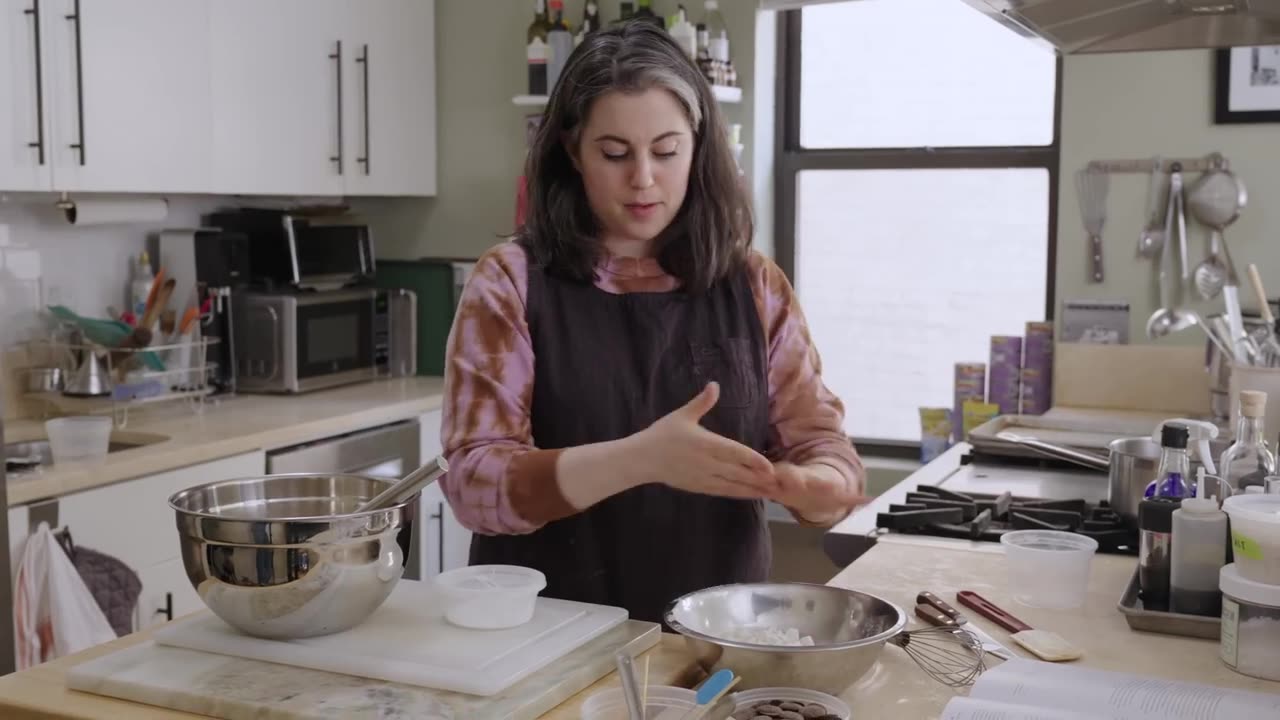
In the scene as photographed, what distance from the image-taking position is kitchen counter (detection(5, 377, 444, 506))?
251cm

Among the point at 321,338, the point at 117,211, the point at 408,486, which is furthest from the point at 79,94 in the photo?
the point at 408,486

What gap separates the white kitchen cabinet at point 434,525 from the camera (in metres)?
3.59

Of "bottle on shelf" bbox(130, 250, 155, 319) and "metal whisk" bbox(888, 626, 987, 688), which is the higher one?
"bottle on shelf" bbox(130, 250, 155, 319)

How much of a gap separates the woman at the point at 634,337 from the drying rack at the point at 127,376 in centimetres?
161

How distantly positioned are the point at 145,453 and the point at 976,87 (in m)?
2.43

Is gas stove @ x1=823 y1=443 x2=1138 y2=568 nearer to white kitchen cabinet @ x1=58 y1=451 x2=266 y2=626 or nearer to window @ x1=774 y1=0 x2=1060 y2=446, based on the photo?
window @ x1=774 y1=0 x2=1060 y2=446

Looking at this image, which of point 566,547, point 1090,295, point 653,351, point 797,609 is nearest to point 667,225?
point 653,351

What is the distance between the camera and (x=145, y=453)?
Result: 2693 millimetres

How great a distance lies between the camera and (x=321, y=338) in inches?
144

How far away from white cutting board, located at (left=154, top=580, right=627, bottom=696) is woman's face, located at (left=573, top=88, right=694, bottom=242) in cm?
55

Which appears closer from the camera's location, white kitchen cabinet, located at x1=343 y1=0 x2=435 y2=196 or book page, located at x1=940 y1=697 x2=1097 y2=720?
book page, located at x1=940 y1=697 x2=1097 y2=720

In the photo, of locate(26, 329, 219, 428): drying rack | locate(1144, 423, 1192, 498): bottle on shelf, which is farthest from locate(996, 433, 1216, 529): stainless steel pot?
locate(26, 329, 219, 428): drying rack

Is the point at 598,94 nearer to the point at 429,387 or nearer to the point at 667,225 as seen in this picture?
the point at 667,225

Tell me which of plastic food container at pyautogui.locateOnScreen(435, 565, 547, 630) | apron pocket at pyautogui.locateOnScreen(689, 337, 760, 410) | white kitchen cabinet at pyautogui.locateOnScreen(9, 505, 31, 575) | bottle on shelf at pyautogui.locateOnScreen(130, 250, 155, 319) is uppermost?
bottle on shelf at pyautogui.locateOnScreen(130, 250, 155, 319)
